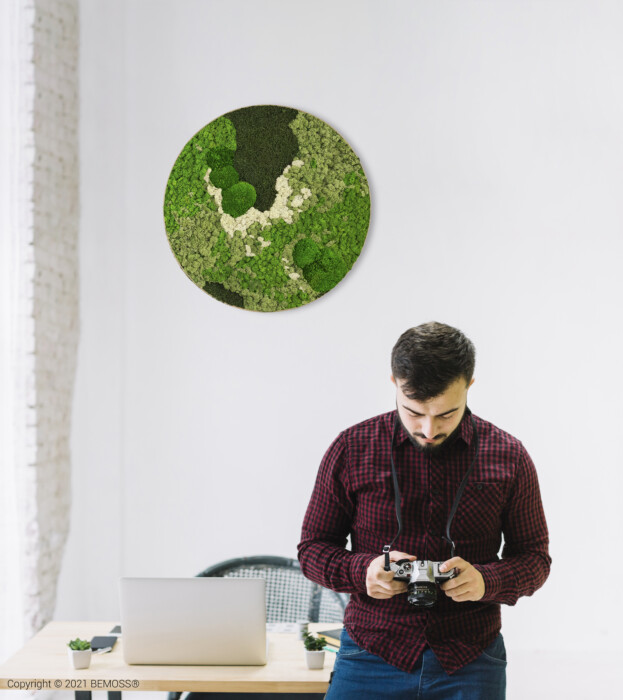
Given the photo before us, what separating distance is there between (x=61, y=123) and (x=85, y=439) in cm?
128

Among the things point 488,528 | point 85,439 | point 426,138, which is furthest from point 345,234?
point 488,528

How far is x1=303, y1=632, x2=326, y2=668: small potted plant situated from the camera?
6.72 feet

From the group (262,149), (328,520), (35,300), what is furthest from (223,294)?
(328,520)

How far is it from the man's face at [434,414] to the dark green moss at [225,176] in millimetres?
1750

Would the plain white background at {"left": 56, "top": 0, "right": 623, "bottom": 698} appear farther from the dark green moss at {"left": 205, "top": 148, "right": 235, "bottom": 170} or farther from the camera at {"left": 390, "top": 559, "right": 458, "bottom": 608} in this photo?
the camera at {"left": 390, "top": 559, "right": 458, "bottom": 608}

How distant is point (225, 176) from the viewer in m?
3.36

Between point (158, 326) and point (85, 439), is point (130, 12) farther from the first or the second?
point (85, 439)

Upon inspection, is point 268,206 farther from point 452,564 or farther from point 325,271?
point 452,564

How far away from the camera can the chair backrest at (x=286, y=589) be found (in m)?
2.64

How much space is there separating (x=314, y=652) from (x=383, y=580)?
1.35ft

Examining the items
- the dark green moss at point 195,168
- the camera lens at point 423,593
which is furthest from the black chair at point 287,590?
the dark green moss at point 195,168

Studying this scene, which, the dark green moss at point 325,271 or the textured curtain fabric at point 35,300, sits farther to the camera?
the dark green moss at point 325,271

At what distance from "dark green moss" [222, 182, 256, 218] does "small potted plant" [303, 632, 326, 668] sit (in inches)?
72.5

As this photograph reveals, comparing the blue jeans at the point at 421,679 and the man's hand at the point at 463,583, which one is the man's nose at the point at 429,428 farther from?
the blue jeans at the point at 421,679
